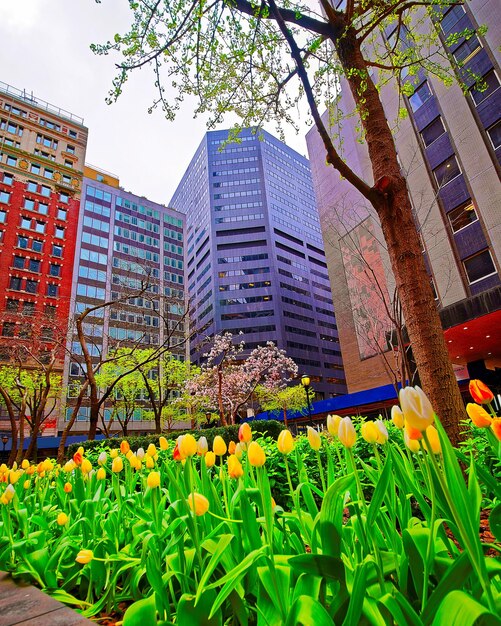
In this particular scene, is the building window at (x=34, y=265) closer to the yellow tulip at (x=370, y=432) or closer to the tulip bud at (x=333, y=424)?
the tulip bud at (x=333, y=424)

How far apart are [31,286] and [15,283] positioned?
60.3 inches

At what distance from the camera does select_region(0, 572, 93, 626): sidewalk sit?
1385 mm

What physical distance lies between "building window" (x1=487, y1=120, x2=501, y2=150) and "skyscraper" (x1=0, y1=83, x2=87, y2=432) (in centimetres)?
3629

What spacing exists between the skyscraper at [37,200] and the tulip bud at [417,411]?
37.4 m

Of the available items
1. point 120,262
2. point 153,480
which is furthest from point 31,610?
point 120,262

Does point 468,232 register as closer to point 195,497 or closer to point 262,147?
point 195,497

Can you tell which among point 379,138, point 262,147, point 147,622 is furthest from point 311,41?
point 262,147

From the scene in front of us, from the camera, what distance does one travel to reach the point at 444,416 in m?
3.78

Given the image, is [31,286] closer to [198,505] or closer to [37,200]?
[37,200]

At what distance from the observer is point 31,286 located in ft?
127

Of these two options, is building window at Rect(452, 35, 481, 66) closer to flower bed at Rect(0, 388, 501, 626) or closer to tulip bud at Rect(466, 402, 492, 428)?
tulip bud at Rect(466, 402, 492, 428)

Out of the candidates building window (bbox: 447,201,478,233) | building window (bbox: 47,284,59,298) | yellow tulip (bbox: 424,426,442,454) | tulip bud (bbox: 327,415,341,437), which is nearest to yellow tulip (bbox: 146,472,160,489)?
tulip bud (bbox: 327,415,341,437)

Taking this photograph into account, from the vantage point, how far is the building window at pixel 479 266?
18848mm

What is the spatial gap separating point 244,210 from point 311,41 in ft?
267
